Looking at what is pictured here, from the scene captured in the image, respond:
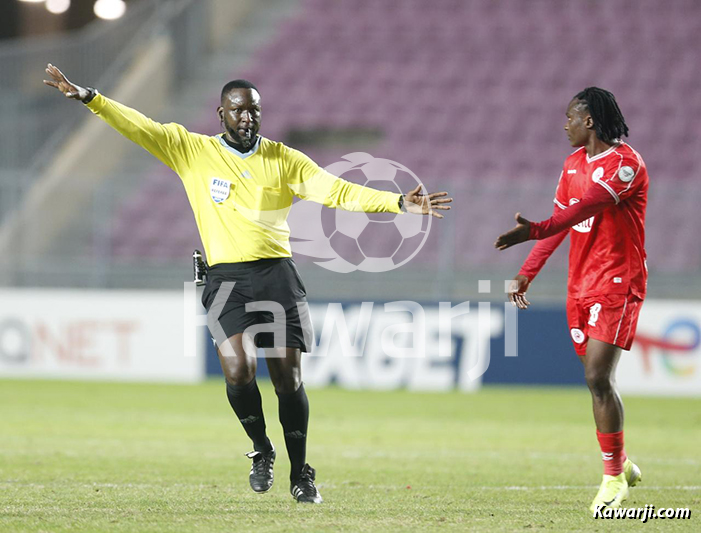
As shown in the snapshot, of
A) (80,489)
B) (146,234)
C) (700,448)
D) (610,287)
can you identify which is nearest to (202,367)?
(146,234)

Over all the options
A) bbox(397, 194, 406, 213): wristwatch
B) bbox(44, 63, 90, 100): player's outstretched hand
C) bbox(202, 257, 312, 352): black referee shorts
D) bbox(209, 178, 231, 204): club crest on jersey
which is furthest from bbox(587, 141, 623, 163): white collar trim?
bbox(44, 63, 90, 100): player's outstretched hand

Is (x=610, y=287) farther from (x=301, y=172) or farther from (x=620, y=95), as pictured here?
(x=620, y=95)

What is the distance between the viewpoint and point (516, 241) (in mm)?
5852

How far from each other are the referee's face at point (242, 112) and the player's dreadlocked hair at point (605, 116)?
1.90 m

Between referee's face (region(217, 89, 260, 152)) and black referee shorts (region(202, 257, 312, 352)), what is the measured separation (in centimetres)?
75

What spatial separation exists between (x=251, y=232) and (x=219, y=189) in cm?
31

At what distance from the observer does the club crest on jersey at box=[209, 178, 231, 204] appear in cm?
644

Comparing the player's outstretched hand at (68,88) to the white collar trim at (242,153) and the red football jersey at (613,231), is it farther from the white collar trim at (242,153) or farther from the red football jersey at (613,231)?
the red football jersey at (613,231)

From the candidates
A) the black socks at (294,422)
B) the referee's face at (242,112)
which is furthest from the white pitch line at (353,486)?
Result: the referee's face at (242,112)

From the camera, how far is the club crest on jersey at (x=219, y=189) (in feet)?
21.1

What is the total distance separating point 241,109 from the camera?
6.40m

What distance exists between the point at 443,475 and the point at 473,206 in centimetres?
896

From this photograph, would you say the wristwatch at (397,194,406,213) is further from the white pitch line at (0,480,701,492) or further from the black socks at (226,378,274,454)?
the white pitch line at (0,480,701,492)

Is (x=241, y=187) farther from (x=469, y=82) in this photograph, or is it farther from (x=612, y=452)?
(x=469, y=82)
